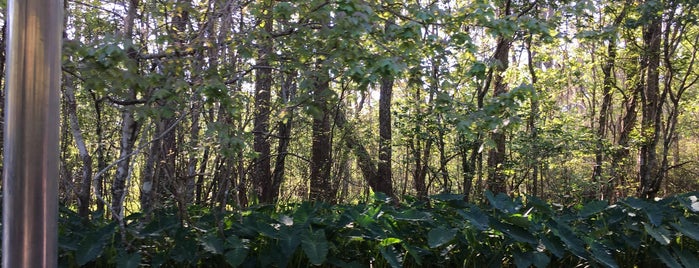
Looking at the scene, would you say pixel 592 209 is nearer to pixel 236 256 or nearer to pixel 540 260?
pixel 540 260

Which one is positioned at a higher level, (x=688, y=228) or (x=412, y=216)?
(x=412, y=216)

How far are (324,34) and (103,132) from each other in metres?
3.62

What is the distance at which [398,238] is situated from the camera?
167 inches

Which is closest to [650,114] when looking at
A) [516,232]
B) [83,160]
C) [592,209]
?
[592,209]

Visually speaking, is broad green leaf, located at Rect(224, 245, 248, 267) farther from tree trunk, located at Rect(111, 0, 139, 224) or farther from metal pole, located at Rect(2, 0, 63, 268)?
metal pole, located at Rect(2, 0, 63, 268)

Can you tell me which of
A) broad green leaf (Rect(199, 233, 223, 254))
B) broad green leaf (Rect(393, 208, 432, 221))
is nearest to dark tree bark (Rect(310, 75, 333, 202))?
broad green leaf (Rect(393, 208, 432, 221))

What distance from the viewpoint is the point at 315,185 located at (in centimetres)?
848

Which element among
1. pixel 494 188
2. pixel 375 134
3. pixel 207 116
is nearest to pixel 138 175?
pixel 207 116

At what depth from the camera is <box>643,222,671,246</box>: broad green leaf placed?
441 cm

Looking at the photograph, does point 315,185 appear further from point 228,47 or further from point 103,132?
point 228,47

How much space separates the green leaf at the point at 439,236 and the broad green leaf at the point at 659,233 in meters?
1.67

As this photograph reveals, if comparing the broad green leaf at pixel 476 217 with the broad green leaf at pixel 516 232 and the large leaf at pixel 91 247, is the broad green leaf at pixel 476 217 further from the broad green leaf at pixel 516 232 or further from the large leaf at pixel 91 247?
the large leaf at pixel 91 247

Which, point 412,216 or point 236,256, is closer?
point 236,256

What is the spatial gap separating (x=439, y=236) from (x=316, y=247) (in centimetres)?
93
